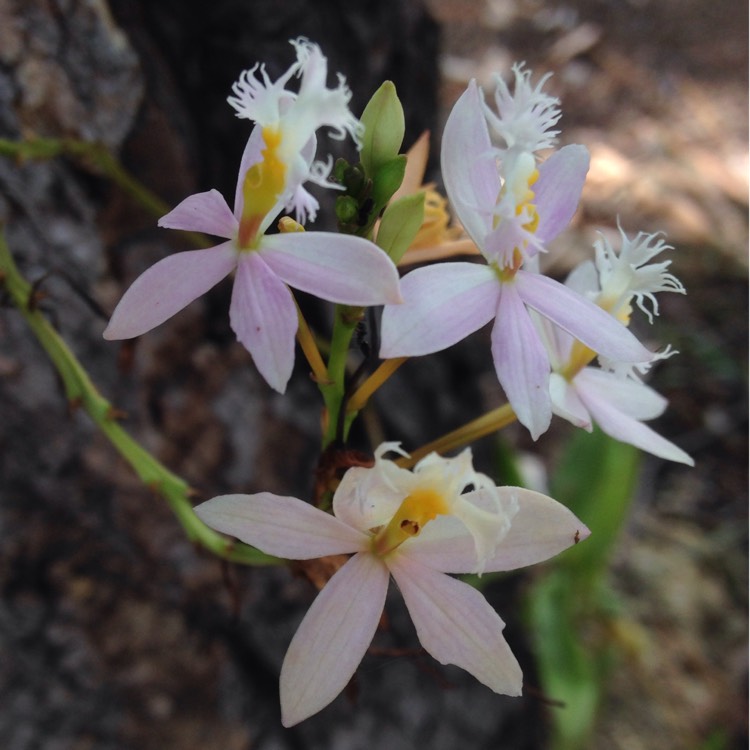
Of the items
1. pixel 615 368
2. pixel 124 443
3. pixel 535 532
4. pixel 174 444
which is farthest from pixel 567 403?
pixel 174 444

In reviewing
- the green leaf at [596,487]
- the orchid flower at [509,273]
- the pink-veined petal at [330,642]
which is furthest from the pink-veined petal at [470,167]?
the green leaf at [596,487]

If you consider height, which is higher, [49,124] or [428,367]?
[49,124]

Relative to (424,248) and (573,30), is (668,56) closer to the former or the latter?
(573,30)

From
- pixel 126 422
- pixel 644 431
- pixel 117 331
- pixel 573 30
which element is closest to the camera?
pixel 117 331

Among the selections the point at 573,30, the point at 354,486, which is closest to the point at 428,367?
the point at 354,486

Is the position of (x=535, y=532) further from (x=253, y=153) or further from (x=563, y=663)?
(x=563, y=663)

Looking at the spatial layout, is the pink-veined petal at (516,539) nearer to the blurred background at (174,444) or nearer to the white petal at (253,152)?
the blurred background at (174,444)

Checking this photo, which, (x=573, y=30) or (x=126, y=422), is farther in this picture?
(x=573, y=30)
